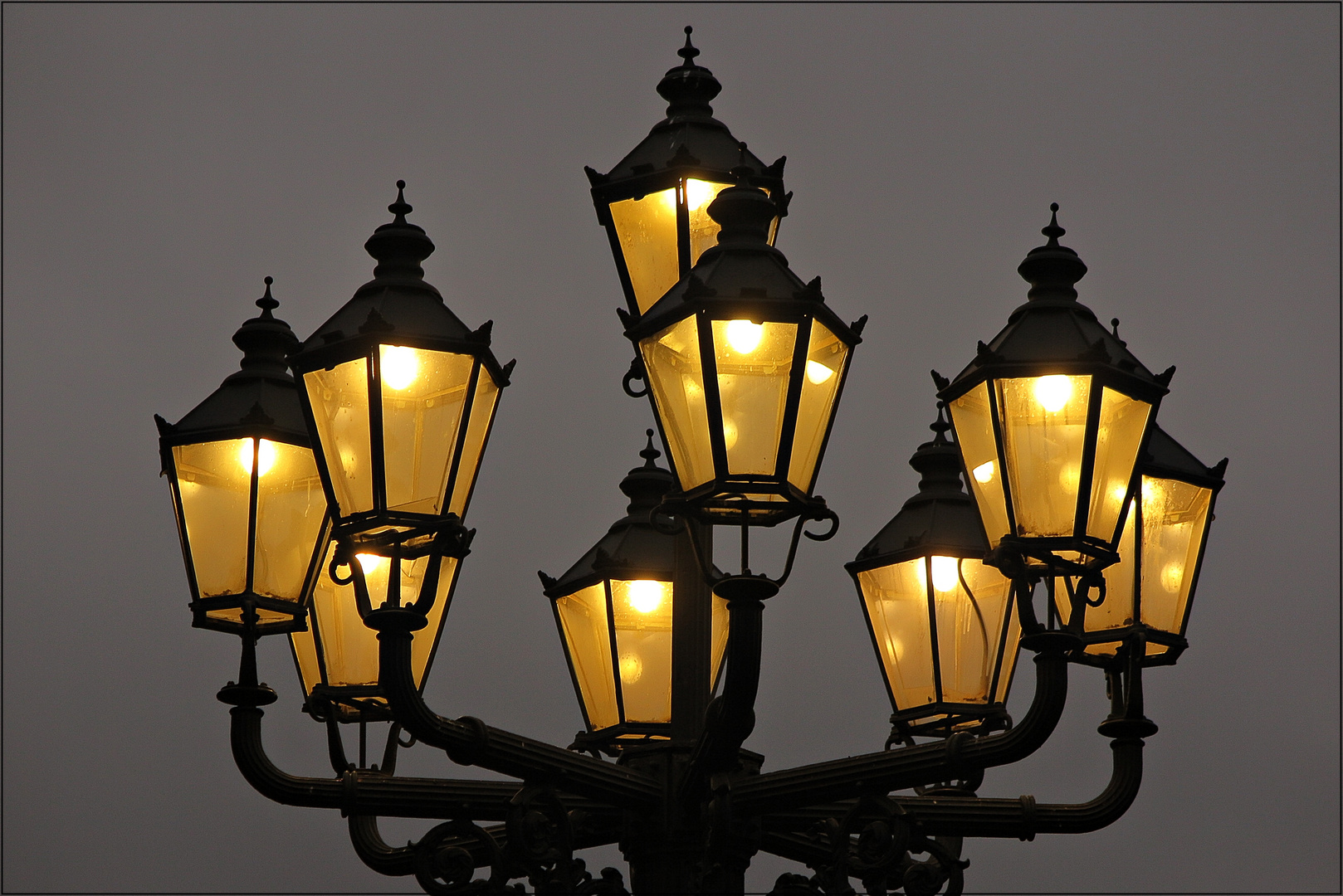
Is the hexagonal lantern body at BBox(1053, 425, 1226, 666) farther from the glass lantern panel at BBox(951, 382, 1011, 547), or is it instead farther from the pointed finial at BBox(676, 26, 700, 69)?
the pointed finial at BBox(676, 26, 700, 69)

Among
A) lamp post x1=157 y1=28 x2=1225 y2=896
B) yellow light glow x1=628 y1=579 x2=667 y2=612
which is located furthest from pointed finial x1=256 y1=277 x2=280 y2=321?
yellow light glow x1=628 y1=579 x2=667 y2=612

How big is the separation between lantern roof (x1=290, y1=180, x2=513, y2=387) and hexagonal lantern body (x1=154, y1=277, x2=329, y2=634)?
0.62 metres

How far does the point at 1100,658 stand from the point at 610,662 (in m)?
1.78

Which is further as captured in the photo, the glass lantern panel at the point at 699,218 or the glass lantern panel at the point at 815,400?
the glass lantern panel at the point at 699,218

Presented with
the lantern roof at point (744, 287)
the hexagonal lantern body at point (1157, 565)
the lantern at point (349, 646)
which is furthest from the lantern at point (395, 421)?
the hexagonal lantern body at point (1157, 565)

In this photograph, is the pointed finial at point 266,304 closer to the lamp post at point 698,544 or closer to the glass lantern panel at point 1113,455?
the lamp post at point 698,544

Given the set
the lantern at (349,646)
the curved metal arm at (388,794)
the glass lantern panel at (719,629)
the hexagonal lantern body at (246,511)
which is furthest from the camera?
the glass lantern panel at (719,629)

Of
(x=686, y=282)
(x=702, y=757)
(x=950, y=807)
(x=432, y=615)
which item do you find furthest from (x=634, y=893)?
(x=686, y=282)

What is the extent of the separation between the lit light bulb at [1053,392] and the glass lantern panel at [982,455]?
15 centimetres

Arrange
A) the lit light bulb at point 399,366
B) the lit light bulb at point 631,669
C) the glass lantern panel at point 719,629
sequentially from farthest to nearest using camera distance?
the glass lantern panel at point 719,629
the lit light bulb at point 631,669
the lit light bulb at point 399,366

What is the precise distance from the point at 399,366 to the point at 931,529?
2273 millimetres

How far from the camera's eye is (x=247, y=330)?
6.57 metres

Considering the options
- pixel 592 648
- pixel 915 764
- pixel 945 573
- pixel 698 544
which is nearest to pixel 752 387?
pixel 698 544

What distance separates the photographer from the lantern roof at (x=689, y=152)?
6363 mm
